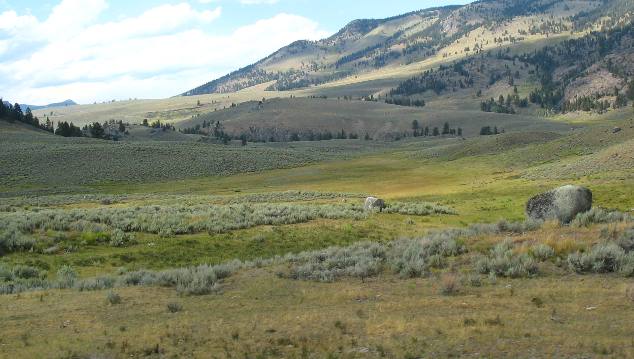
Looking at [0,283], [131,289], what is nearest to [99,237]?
[0,283]

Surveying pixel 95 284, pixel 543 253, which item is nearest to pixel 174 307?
pixel 95 284

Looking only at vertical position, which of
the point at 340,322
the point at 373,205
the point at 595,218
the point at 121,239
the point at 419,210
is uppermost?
the point at 340,322

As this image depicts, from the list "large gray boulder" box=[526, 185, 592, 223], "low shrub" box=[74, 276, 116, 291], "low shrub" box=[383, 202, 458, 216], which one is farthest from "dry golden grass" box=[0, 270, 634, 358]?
"low shrub" box=[383, 202, 458, 216]

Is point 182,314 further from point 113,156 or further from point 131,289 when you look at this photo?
point 113,156

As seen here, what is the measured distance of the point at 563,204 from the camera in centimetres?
2645

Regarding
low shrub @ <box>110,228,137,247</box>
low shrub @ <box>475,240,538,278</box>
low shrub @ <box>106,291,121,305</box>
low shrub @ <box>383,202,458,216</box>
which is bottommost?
low shrub @ <box>383,202,458,216</box>

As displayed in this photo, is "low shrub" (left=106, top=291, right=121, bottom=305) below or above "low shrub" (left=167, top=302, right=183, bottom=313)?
above

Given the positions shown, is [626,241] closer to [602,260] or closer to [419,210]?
[602,260]

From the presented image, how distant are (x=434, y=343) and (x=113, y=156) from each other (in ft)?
336

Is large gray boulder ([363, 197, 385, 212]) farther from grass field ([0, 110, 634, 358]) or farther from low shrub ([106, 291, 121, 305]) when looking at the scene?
low shrub ([106, 291, 121, 305])

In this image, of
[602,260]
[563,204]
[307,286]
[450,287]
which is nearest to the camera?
[450,287]

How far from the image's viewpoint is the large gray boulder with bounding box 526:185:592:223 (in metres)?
26.1

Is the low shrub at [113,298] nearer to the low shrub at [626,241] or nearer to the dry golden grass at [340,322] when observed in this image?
the dry golden grass at [340,322]

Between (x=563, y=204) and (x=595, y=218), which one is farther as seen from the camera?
(x=563, y=204)
